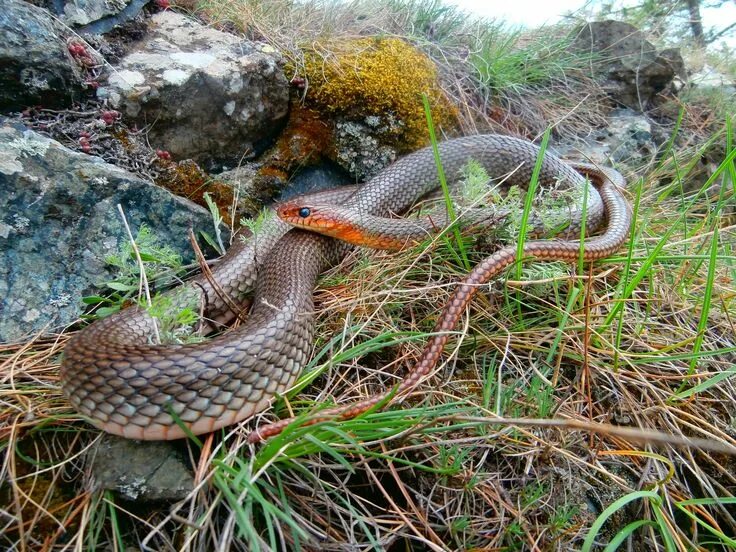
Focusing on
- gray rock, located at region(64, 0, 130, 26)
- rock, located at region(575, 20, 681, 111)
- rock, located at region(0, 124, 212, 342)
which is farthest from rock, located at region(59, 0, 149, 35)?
rock, located at region(575, 20, 681, 111)

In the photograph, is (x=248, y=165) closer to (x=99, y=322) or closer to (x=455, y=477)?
(x=99, y=322)

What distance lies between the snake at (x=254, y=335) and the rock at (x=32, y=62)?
4.96ft

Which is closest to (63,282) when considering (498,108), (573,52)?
(498,108)

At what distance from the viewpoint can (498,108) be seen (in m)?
5.39

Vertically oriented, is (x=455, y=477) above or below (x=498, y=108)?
below

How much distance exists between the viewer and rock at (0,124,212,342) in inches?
106

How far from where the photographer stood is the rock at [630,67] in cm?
→ 607

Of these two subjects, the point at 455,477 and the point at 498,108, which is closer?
the point at 455,477

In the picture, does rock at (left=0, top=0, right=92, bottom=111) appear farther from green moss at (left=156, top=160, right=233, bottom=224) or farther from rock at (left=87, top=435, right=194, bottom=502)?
rock at (left=87, top=435, right=194, bottom=502)

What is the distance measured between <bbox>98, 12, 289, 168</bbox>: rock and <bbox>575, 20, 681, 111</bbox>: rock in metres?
4.54

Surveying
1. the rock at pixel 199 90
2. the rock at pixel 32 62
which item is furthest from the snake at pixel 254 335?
the rock at pixel 32 62

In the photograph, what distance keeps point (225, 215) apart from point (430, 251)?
1680 millimetres

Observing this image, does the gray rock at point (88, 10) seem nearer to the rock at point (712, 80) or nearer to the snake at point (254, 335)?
the snake at point (254, 335)

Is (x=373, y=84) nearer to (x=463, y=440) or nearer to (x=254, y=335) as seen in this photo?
(x=254, y=335)
